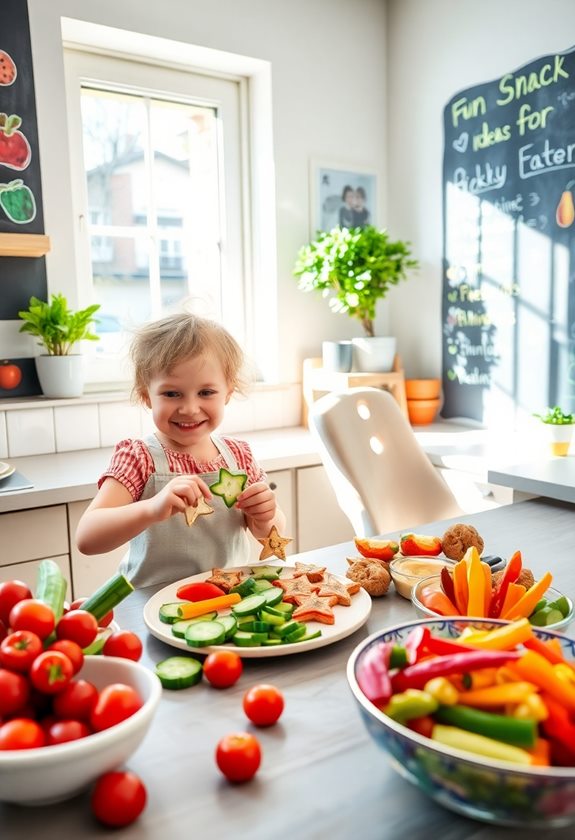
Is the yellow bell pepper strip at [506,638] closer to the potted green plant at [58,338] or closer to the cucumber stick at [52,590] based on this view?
the cucumber stick at [52,590]

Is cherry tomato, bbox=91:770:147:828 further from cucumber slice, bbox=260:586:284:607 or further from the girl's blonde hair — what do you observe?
the girl's blonde hair

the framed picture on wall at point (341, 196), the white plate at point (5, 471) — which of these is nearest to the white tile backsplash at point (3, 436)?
the white plate at point (5, 471)

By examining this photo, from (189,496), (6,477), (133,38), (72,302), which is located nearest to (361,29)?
(133,38)

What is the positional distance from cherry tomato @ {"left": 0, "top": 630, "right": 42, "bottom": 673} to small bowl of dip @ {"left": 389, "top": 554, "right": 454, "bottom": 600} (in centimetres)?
62

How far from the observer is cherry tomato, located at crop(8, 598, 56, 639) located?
0.64m

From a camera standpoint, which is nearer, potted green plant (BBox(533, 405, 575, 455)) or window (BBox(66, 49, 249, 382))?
potted green plant (BBox(533, 405, 575, 455))

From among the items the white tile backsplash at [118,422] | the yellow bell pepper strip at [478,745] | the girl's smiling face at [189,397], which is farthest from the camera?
the white tile backsplash at [118,422]

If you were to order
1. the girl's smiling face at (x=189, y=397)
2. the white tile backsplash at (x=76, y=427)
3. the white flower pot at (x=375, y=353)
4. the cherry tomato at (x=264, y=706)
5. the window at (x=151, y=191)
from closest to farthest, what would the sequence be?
the cherry tomato at (x=264, y=706), the girl's smiling face at (x=189, y=397), the white tile backsplash at (x=76, y=427), the window at (x=151, y=191), the white flower pot at (x=375, y=353)

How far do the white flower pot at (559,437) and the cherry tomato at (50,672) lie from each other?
1.97 metres

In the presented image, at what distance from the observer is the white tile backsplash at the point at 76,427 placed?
2.49 m

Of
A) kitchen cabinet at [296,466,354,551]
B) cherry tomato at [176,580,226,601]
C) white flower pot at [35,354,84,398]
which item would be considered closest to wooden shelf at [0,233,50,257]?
white flower pot at [35,354,84,398]

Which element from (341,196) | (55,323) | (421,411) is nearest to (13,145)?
(55,323)

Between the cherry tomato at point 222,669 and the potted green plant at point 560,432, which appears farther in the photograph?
the potted green plant at point 560,432

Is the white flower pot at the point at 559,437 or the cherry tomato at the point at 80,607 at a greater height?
the cherry tomato at the point at 80,607
